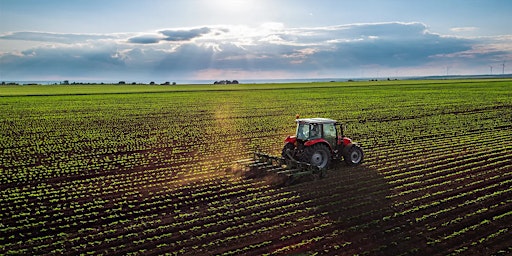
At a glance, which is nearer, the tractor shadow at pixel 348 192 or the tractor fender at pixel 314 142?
the tractor shadow at pixel 348 192

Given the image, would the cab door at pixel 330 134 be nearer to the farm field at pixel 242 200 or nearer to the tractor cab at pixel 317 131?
the tractor cab at pixel 317 131

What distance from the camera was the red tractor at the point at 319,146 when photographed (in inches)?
614

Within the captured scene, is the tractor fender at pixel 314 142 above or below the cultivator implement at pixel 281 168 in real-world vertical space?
above

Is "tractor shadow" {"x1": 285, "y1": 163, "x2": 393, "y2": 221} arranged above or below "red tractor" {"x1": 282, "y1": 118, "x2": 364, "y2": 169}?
below

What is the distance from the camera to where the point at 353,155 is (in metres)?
16.8

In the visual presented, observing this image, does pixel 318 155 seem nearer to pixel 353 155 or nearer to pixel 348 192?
pixel 353 155

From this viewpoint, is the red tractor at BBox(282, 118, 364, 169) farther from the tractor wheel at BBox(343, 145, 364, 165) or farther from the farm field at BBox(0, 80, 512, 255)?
the farm field at BBox(0, 80, 512, 255)

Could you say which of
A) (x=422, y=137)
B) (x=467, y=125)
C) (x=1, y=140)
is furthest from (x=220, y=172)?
(x=467, y=125)

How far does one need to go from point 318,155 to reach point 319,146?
32 cm

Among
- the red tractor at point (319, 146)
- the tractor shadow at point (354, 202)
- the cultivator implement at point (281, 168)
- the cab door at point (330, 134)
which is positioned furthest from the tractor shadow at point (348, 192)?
the cab door at point (330, 134)

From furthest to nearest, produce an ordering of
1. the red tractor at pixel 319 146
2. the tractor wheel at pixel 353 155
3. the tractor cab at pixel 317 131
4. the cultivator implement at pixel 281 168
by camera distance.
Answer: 1. the tractor wheel at pixel 353 155
2. the tractor cab at pixel 317 131
3. the red tractor at pixel 319 146
4. the cultivator implement at pixel 281 168

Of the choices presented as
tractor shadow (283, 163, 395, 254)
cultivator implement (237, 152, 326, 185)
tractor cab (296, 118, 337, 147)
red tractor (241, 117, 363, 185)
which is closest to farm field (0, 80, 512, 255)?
tractor shadow (283, 163, 395, 254)

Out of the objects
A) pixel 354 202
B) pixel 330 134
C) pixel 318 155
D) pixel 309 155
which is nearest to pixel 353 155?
pixel 330 134

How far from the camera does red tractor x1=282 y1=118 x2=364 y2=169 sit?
1559 cm
